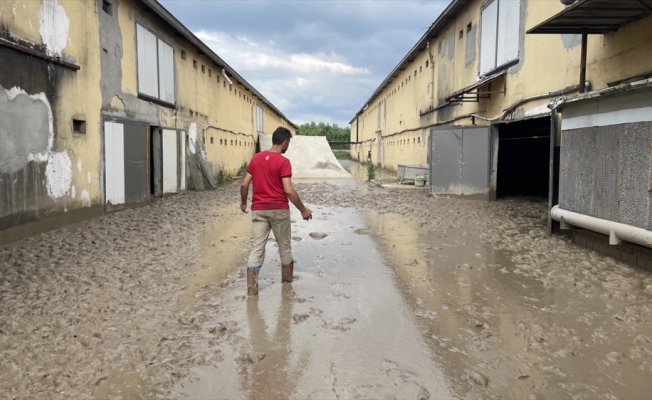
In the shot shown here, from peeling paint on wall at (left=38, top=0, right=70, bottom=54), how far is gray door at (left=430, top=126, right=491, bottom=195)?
9730 millimetres

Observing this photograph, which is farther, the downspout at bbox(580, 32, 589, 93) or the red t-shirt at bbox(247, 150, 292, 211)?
the downspout at bbox(580, 32, 589, 93)

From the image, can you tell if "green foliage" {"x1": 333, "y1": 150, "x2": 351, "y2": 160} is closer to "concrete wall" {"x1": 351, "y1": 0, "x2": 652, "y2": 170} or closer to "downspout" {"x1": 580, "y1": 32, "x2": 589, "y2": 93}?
"concrete wall" {"x1": 351, "y1": 0, "x2": 652, "y2": 170}

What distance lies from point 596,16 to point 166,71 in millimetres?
11844

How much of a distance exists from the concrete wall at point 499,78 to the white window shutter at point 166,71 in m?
9.10

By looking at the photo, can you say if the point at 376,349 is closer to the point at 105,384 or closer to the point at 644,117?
the point at 105,384

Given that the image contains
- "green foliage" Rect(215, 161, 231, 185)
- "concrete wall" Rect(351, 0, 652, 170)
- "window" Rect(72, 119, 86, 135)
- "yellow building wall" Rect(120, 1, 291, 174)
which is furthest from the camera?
"green foliage" Rect(215, 161, 231, 185)

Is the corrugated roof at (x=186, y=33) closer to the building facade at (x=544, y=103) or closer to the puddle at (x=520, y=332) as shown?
the building facade at (x=544, y=103)

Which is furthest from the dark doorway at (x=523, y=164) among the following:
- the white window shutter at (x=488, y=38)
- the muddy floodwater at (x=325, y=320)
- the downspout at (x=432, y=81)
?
the muddy floodwater at (x=325, y=320)

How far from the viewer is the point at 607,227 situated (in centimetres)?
613

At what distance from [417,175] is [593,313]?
13.8m

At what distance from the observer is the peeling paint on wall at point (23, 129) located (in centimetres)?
724

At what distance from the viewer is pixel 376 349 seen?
372 centimetres

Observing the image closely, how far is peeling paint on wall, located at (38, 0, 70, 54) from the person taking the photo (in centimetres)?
823

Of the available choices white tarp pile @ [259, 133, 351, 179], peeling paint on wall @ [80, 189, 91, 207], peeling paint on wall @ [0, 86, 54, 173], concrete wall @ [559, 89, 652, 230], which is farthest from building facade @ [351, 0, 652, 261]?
peeling paint on wall @ [80, 189, 91, 207]
